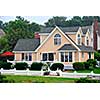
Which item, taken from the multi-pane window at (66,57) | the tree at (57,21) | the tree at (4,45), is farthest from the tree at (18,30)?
the multi-pane window at (66,57)

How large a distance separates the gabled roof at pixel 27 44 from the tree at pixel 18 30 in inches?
3.0

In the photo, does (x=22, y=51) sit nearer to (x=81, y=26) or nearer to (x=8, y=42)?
(x=8, y=42)

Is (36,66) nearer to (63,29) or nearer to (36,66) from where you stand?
(36,66)

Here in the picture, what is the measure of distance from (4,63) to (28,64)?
485 mm

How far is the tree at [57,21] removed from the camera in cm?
1467

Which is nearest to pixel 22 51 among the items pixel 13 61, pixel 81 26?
pixel 13 61

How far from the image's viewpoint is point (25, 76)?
1477 centimetres

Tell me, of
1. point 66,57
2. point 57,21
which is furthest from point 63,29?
point 66,57

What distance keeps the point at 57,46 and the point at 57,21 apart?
20.7 inches
